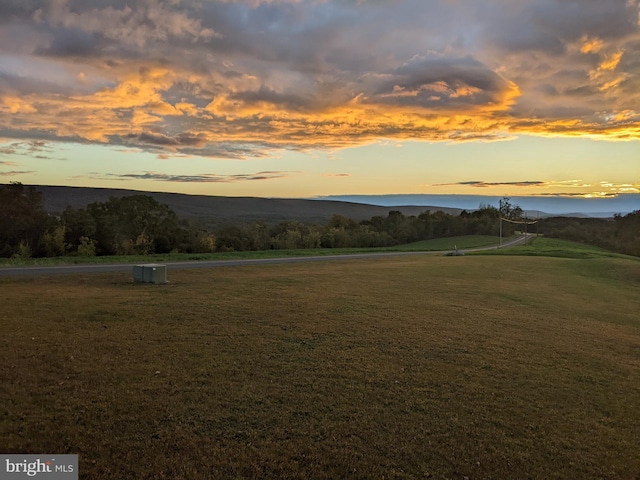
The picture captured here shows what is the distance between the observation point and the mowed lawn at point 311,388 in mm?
4758

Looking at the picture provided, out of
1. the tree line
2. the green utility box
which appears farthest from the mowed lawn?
the tree line

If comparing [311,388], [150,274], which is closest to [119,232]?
[150,274]

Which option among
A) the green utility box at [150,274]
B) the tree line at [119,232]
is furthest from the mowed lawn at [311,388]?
the tree line at [119,232]

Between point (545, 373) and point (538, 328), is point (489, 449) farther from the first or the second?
point (538, 328)

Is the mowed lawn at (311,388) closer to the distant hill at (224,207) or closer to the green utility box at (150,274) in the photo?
the green utility box at (150,274)

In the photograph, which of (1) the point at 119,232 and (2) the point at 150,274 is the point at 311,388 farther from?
(1) the point at 119,232

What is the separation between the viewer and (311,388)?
6516 millimetres

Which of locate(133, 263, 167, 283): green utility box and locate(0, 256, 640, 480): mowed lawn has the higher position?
locate(133, 263, 167, 283): green utility box

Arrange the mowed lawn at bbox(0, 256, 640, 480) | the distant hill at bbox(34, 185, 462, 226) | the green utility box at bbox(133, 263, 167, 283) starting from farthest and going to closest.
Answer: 1. the distant hill at bbox(34, 185, 462, 226)
2. the green utility box at bbox(133, 263, 167, 283)
3. the mowed lawn at bbox(0, 256, 640, 480)

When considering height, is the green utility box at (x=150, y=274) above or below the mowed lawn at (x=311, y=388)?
above

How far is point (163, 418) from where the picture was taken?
5398 mm

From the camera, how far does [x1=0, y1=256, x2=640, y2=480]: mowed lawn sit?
15.6 ft

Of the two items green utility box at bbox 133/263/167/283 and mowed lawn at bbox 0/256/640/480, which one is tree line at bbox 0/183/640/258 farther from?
mowed lawn at bbox 0/256/640/480

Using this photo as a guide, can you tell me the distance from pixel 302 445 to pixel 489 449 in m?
2.14
